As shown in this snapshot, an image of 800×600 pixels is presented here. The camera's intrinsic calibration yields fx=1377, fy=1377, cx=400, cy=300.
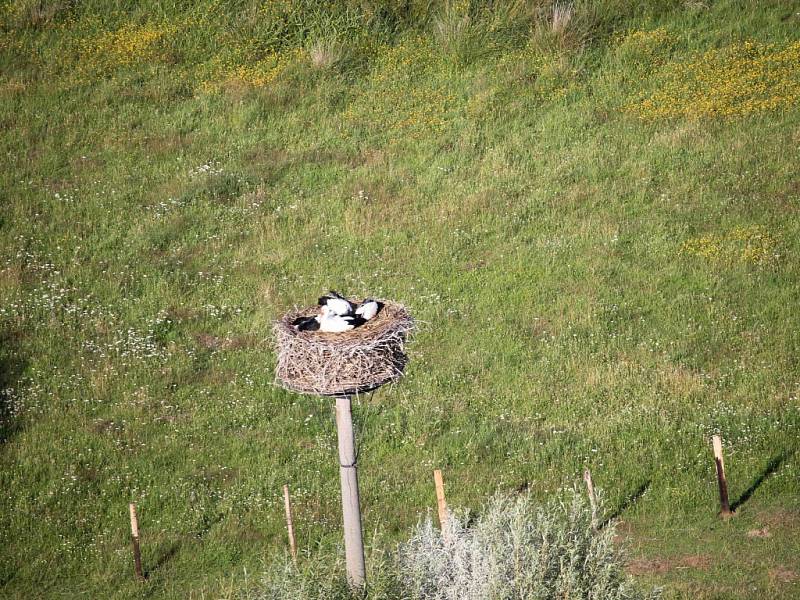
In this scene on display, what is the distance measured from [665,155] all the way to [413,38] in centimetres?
825

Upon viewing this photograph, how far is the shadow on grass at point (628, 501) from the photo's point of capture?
21.1 m

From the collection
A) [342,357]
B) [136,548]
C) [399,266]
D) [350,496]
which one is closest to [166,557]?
[136,548]

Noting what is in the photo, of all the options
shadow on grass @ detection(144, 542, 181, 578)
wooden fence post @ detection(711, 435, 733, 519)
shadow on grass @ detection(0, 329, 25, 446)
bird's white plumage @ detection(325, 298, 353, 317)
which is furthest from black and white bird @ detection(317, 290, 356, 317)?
shadow on grass @ detection(0, 329, 25, 446)

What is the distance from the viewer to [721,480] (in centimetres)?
2053

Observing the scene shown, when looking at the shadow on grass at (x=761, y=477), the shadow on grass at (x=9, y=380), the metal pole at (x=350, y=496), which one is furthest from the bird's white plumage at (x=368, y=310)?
the shadow on grass at (x=9, y=380)

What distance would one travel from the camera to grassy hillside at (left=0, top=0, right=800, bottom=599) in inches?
853

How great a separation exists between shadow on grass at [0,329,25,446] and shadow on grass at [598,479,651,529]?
10280mm

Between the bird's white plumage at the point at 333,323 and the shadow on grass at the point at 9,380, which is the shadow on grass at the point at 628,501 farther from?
the shadow on grass at the point at 9,380

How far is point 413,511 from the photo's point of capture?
2153cm

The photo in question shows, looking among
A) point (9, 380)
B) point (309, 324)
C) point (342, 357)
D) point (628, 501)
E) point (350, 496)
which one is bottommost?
point (628, 501)

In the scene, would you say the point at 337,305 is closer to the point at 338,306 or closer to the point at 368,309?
the point at 338,306

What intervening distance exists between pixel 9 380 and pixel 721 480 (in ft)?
42.3

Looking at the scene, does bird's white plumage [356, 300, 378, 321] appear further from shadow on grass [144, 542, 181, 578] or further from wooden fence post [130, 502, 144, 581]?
shadow on grass [144, 542, 181, 578]

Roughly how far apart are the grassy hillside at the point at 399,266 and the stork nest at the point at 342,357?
2973 mm
